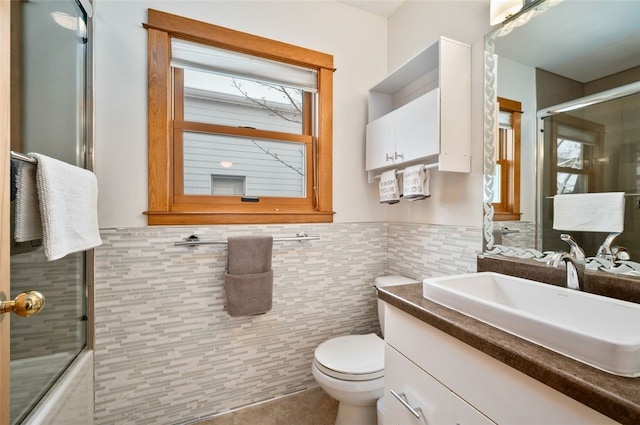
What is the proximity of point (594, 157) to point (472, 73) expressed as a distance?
711mm

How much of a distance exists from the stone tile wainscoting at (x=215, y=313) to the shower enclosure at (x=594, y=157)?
1.28 ft

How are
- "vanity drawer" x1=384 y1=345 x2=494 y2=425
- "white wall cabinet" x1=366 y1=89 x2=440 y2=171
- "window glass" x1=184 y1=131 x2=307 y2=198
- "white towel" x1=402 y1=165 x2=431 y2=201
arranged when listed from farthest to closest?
"window glass" x1=184 y1=131 x2=307 y2=198
"white towel" x1=402 y1=165 x2=431 y2=201
"white wall cabinet" x1=366 y1=89 x2=440 y2=171
"vanity drawer" x1=384 y1=345 x2=494 y2=425

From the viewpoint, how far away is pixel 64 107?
46.0 inches

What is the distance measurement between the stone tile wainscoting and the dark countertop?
2.45ft

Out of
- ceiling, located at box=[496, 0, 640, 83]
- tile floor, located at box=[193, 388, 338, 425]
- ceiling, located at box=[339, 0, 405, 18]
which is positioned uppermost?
ceiling, located at box=[339, 0, 405, 18]

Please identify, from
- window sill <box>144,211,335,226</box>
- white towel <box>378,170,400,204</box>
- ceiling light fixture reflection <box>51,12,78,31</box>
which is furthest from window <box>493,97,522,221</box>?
ceiling light fixture reflection <box>51,12,78,31</box>

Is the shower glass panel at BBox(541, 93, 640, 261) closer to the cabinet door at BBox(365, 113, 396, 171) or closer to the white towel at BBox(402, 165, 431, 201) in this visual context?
the white towel at BBox(402, 165, 431, 201)

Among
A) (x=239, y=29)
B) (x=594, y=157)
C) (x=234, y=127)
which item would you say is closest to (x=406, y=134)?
(x=594, y=157)

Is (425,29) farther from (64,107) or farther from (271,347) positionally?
(271,347)

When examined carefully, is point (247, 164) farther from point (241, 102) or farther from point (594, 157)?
point (594, 157)

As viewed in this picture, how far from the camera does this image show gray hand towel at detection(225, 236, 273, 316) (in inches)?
58.8

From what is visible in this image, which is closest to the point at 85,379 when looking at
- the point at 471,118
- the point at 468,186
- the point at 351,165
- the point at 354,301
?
the point at 354,301

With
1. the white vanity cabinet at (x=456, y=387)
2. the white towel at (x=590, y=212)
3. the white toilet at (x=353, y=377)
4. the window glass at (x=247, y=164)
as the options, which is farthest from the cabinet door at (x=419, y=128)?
the white toilet at (x=353, y=377)

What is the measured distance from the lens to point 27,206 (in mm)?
812
